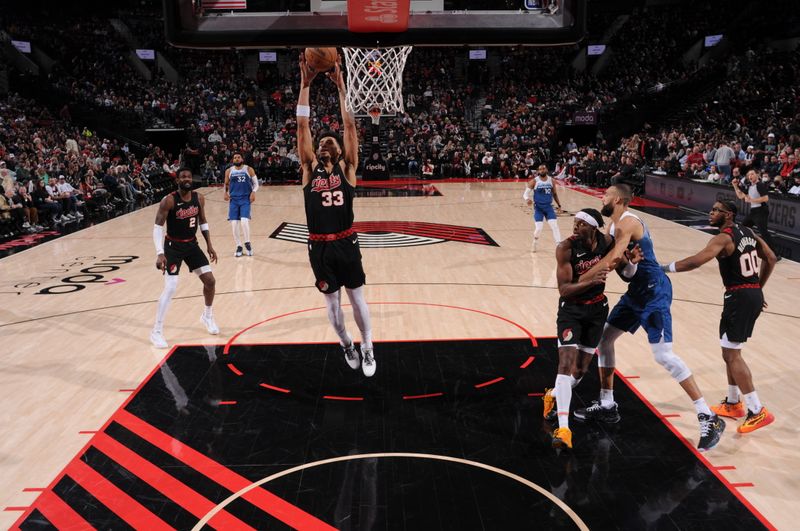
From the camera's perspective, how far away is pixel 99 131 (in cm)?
2670

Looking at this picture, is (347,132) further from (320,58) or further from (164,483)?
(164,483)

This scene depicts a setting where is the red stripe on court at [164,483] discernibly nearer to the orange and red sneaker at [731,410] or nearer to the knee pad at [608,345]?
the knee pad at [608,345]

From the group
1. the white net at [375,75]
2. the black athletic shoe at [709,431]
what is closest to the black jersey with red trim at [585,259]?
the black athletic shoe at [709,431]

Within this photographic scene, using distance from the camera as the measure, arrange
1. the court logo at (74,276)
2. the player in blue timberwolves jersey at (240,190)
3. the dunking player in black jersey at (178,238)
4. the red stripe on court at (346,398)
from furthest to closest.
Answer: the player in blue timberwolves jersey at (240,190)
the court logo at (74,276)
the dunking player in black jersey at (178,238)
the red stripe on court at (346,398)

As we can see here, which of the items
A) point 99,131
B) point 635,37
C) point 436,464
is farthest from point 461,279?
point 635,37

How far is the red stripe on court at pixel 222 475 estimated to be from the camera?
12.6 feet

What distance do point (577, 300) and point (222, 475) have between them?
2.73 m

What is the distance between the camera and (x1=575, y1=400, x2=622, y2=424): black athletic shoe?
5.07m

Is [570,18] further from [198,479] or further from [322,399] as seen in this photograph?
[198,479]

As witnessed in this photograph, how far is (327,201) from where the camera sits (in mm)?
5344

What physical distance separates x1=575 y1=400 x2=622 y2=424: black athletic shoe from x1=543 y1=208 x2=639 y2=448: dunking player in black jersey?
51cm

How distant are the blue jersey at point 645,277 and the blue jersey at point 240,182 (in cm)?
795

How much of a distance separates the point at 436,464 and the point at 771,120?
20664 millimetres

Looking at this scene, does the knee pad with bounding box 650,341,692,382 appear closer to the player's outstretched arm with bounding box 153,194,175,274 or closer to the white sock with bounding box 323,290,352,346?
the white sock with bounding box 323,290,352,346
